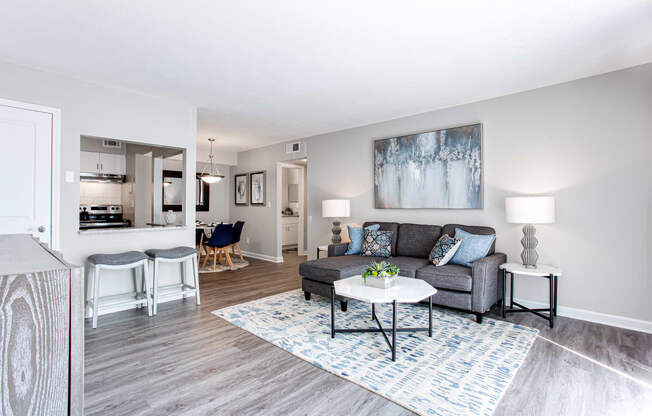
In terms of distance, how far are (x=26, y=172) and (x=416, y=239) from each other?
165 inches

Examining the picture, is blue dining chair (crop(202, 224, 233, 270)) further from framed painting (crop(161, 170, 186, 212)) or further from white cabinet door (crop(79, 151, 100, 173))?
white cabinet door (crop(79, 151, 100, 173))

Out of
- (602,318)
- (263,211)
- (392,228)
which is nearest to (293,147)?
(263,211)

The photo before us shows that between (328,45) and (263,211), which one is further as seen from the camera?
(263,211)

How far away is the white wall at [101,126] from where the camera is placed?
321cm

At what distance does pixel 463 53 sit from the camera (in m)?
2.85

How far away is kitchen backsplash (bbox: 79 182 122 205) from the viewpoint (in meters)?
5.86

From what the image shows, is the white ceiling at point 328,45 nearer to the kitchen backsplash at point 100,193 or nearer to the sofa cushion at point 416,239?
the sofa cushion at point 416,239

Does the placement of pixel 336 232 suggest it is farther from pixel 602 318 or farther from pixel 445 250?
pixel 602 318

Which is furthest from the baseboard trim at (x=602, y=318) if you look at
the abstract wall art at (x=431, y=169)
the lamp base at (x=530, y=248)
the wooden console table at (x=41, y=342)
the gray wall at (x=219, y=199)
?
the gray wall at (x=219, y=199)

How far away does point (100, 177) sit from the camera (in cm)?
573

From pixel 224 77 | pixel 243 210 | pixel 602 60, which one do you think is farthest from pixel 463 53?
pixel 243 210

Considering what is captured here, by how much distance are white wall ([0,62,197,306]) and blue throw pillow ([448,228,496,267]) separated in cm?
323

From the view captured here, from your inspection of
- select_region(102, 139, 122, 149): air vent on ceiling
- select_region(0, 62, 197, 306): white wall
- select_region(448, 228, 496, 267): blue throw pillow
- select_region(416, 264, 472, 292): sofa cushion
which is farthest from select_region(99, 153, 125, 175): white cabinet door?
select_region(448, 228, 496, 267): blue throw pillow

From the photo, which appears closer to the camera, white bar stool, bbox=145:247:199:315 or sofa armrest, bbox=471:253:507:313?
sofa armrest, bbox=471:253:507:313
